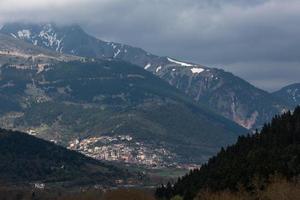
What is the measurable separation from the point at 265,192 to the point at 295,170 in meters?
27.4

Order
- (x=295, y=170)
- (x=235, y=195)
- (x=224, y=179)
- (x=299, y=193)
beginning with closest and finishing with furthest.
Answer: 1. (x=299, y=193)
2. (x=235, y=195)
3. (x=295, y=170)
4. (x=224, y=179)

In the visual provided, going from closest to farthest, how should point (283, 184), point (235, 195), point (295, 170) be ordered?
point (283, 184) < point (235, 195) < point (295, 170)

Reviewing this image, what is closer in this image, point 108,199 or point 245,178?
point 245,178

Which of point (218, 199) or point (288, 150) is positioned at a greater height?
point (288, 150)

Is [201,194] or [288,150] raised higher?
[288,150]

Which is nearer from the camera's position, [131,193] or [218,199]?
[218,199]

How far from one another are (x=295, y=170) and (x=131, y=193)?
144 feet

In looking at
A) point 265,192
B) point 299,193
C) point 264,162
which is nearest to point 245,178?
point 264,162

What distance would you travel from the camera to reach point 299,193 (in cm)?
13775

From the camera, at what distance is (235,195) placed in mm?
162875

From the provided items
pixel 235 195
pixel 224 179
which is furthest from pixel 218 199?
pixel 224 179

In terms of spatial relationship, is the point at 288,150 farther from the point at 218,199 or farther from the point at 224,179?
the point at 218,199

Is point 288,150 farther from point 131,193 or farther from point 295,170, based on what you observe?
point 131,193

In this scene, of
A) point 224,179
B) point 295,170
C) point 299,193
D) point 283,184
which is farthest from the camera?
point 224,179
